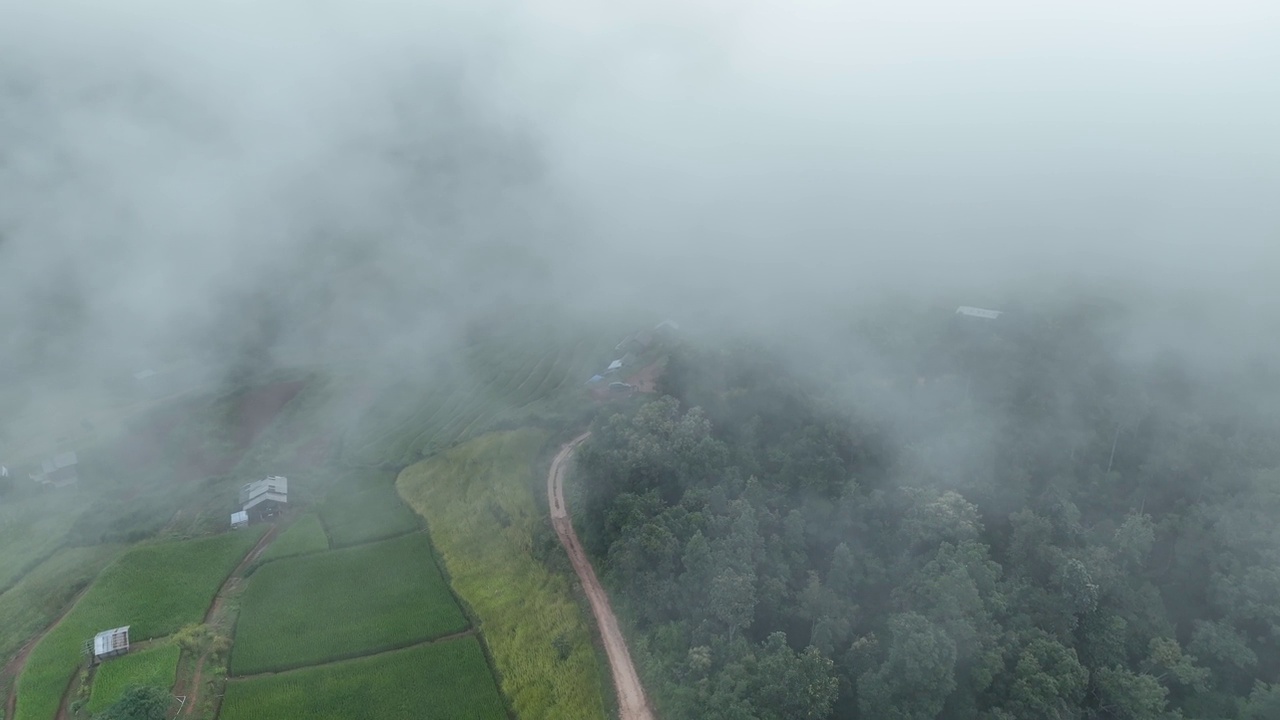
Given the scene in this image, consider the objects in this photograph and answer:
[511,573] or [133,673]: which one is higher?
[511,573]

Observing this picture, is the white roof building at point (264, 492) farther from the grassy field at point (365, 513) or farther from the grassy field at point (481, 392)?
the grassy field at point (481, 392)

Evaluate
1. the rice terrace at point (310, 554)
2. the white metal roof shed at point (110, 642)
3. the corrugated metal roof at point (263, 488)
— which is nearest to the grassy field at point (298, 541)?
the rice terrace at point (310, 554)

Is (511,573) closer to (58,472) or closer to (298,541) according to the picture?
(298,541)

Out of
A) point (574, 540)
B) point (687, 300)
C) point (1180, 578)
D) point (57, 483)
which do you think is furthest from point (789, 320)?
point (57, 483)

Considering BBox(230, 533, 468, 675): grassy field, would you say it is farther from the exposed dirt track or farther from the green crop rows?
the green crop rows

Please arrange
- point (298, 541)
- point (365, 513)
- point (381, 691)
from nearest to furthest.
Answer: point (381, 691)
point (298, 541)
point (365, 513)

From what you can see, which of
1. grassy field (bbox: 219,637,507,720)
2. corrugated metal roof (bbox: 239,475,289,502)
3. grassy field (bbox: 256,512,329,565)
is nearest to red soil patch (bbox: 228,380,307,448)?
corrugated metal roof (bbox: 239,475,289,502)

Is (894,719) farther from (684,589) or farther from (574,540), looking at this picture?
(574,540)

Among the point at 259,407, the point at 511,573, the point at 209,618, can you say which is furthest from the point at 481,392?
the point at 209,618
